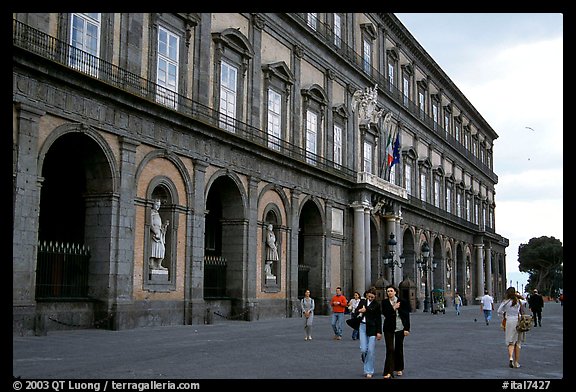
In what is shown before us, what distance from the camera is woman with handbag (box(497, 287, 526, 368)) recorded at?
14.3 m

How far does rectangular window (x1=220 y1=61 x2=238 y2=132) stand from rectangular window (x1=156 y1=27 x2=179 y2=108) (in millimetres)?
3021

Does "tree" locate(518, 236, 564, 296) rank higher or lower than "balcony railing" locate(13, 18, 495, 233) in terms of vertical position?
lower

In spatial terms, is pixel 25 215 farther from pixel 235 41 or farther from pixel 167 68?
pixel 235 41

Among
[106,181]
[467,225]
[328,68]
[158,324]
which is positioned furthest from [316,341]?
[467,225]

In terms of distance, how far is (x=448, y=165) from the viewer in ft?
208

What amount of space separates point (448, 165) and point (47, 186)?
44.8 meters

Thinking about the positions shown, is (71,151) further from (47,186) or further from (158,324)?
(158,324)

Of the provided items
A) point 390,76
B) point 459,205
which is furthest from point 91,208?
point 459,205

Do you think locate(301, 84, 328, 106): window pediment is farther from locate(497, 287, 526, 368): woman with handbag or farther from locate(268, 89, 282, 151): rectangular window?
locate(497, 287, 526, 368): woman with handbag

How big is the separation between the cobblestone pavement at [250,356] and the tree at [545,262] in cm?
9638

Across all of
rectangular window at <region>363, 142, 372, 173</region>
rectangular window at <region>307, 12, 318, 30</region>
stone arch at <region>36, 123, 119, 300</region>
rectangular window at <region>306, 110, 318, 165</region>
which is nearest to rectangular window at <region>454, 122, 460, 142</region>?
rectangular window at <region>363, 142, 372, 173</region>

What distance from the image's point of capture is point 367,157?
4381cm

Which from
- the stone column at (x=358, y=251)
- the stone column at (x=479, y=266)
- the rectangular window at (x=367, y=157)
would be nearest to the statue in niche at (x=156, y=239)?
the stone column at (x=358, y=251)

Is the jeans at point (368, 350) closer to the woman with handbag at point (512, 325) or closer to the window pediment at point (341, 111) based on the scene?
the woman with handbag at point (512, 325)
